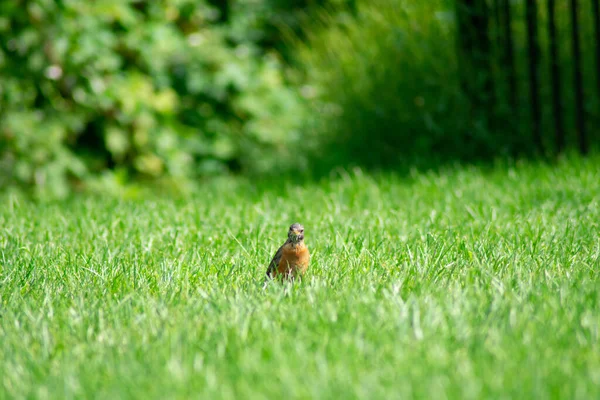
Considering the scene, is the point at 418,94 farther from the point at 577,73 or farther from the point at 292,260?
the point at 292,260

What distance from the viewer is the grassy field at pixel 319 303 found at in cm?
199

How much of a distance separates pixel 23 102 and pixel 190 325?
4.73m

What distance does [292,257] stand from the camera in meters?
2.88

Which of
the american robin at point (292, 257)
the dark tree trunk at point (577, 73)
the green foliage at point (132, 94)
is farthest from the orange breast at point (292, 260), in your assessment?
the green foliage at point (132, 94)

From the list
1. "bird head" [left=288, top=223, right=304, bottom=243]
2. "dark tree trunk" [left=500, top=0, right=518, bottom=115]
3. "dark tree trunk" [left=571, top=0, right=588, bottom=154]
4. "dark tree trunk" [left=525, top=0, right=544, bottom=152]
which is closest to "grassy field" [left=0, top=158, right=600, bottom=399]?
"bird head" [left=288, top=223, right=304, bottom=243]

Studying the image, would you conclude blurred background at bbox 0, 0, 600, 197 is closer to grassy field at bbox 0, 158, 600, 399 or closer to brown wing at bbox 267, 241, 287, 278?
grassy field at bbox 0, 158, 600, 399

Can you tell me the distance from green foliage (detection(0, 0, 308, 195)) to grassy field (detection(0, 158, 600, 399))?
2.06 meters

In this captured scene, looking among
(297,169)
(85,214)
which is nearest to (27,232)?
(85,214)

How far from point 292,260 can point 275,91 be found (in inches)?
221

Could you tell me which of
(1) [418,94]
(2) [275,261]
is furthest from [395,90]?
(2) [275,261]

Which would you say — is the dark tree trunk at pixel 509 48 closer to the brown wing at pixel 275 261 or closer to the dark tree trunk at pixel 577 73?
the dark tree trunk at pixel 577 73

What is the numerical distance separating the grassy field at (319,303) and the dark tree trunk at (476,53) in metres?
1.83

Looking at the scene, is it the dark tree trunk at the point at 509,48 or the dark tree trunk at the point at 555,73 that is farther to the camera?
the dark tree trunk at the point at 509,48

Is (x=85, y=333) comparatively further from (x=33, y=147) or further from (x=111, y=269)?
(x=33, y=147)
